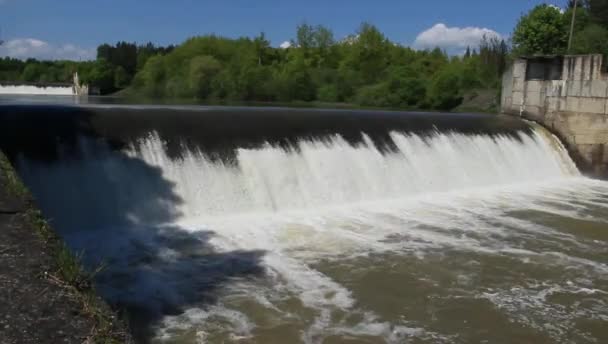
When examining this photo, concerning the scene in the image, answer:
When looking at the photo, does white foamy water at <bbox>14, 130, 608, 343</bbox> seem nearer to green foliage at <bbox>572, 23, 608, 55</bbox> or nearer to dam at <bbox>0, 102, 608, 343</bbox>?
dam at <bbox>0, 102, 608, 343</bbox>

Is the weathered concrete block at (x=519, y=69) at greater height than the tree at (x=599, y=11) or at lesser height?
lesser

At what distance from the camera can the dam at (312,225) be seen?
524 centimetres

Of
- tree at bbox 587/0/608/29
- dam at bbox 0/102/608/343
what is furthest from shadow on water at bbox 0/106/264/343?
tree at bbox 587/0/608/29

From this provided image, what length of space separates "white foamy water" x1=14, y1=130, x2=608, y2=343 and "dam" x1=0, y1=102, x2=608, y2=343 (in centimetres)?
3

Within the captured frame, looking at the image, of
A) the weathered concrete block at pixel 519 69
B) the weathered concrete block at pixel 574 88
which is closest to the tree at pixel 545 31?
the weathered concrete block at pixel 519 69

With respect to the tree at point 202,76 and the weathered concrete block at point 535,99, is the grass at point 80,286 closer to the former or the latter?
the weathered concrete block at point 535,99

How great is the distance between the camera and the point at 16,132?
26.2 ft

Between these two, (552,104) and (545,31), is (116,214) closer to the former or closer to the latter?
(552,104)

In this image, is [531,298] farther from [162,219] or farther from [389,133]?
[389,133]

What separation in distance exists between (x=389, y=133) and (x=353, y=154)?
150cm

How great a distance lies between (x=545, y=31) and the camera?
3691 cm

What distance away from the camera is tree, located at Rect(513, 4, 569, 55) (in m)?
36.7

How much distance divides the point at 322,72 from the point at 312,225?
4706cm

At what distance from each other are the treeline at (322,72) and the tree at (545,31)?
274 inches
